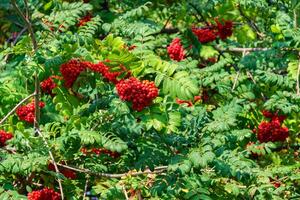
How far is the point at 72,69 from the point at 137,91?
0.37m

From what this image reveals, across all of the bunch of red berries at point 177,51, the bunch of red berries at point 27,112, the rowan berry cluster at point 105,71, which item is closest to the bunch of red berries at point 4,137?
the bunch of red berries at point 27,112

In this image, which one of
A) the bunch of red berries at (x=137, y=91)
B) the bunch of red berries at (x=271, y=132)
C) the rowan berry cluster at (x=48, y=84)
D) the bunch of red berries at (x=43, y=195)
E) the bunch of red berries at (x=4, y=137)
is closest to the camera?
the bunch of red berries at (x=137, y=91)

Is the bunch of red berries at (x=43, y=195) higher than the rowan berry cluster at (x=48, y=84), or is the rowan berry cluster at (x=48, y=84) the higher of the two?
the rowan berry cluster at (x=48, y=84)

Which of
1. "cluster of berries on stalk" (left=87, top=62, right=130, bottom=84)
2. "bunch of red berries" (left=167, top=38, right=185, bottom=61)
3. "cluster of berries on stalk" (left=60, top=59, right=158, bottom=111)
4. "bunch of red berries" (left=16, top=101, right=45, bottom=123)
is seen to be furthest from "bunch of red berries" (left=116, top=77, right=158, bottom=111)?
"bunch of red berries" (left=167, top=38, right=185, bottom=61)

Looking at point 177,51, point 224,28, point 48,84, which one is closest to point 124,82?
point 48,84

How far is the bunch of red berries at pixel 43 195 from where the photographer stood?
11.1 feet

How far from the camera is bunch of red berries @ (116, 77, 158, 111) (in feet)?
10.5

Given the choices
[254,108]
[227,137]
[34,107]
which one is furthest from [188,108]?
[254,108]

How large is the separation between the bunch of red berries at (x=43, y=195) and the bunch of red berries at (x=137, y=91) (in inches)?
23.3

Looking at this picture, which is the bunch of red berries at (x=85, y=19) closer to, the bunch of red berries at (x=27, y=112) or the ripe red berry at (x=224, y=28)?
the ripe red berry at (x=224, y=28)

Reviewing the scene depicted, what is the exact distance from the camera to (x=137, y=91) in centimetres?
322

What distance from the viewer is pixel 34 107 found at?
3.85m

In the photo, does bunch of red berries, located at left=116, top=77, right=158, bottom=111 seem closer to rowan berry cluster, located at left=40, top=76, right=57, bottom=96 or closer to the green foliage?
the green foliage

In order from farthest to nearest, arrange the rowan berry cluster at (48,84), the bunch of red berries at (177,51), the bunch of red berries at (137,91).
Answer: the bunch of red berries at (177,51)
the rowan berry cluster at (48,84)
the bunch of red berries at (137,91)
